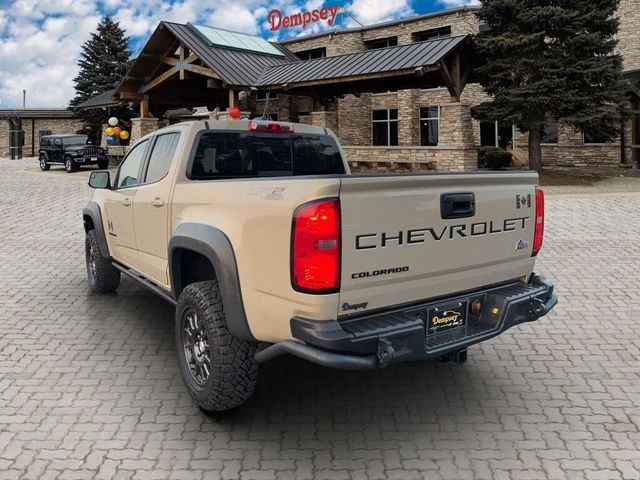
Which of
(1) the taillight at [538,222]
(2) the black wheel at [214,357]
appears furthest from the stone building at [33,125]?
(1) the taillight at [538,222]

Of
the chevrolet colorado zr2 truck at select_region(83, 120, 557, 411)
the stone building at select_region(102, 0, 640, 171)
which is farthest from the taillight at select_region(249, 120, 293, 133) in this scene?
the stone building at select_region(102, 0, 640, 171)

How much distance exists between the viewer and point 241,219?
372 centimetres

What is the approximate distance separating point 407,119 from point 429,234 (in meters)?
31.3

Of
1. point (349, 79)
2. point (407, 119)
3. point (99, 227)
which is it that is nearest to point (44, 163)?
point (349, 79)

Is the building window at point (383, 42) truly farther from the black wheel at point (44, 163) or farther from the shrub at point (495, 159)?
the black wheel at point (44, 163)

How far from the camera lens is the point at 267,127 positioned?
212 inches

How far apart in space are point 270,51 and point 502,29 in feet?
40.4

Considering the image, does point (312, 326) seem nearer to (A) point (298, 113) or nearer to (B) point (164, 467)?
(B) point (164, 467)

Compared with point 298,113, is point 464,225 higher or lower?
lower

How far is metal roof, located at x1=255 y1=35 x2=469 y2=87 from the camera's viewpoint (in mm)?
20834

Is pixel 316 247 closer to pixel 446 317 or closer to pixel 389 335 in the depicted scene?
pixel 389 335

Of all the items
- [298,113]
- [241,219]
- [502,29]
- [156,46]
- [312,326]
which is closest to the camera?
[312,326]

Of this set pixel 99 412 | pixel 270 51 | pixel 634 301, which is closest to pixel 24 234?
pixel 99 412

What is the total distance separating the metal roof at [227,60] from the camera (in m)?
25.1
